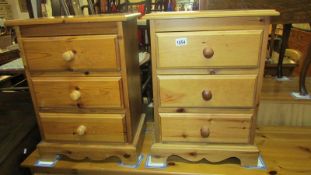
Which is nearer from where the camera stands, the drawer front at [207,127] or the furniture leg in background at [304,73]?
the drawer front at [207,127]

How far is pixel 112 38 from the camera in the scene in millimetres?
702

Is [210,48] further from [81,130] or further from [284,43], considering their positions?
[284,43]

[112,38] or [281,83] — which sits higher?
[112,38]

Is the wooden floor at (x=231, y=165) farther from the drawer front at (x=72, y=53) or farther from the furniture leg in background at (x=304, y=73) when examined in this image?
the drawer front at (x=72, y=53)

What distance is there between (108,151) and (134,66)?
1.18ft

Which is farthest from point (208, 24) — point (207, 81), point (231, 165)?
point (231, 165)

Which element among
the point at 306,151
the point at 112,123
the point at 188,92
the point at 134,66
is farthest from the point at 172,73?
the point at 306,151

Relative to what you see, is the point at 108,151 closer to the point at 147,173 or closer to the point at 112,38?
the point at 147,173

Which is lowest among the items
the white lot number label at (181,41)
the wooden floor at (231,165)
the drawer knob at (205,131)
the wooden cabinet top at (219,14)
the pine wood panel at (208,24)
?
the wooden floor at (231,165)

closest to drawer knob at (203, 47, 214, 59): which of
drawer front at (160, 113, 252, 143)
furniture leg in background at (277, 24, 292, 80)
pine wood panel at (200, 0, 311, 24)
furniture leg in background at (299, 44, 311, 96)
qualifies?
drawer front at (160, 113, 252, 143)

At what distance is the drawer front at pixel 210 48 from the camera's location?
2.26ft

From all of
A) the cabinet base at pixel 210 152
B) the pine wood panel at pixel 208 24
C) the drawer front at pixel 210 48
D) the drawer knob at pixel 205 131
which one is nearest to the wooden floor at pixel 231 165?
the cabinet base at pixel 210 152

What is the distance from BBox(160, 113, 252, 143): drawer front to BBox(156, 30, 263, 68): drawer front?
198 millimetres

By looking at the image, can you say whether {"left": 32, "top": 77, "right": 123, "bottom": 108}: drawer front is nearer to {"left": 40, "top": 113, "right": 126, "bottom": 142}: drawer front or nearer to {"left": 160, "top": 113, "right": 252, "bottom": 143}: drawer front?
{"left": 40, "top": 113, "right": 126, "bottom": 142}: drawer front
